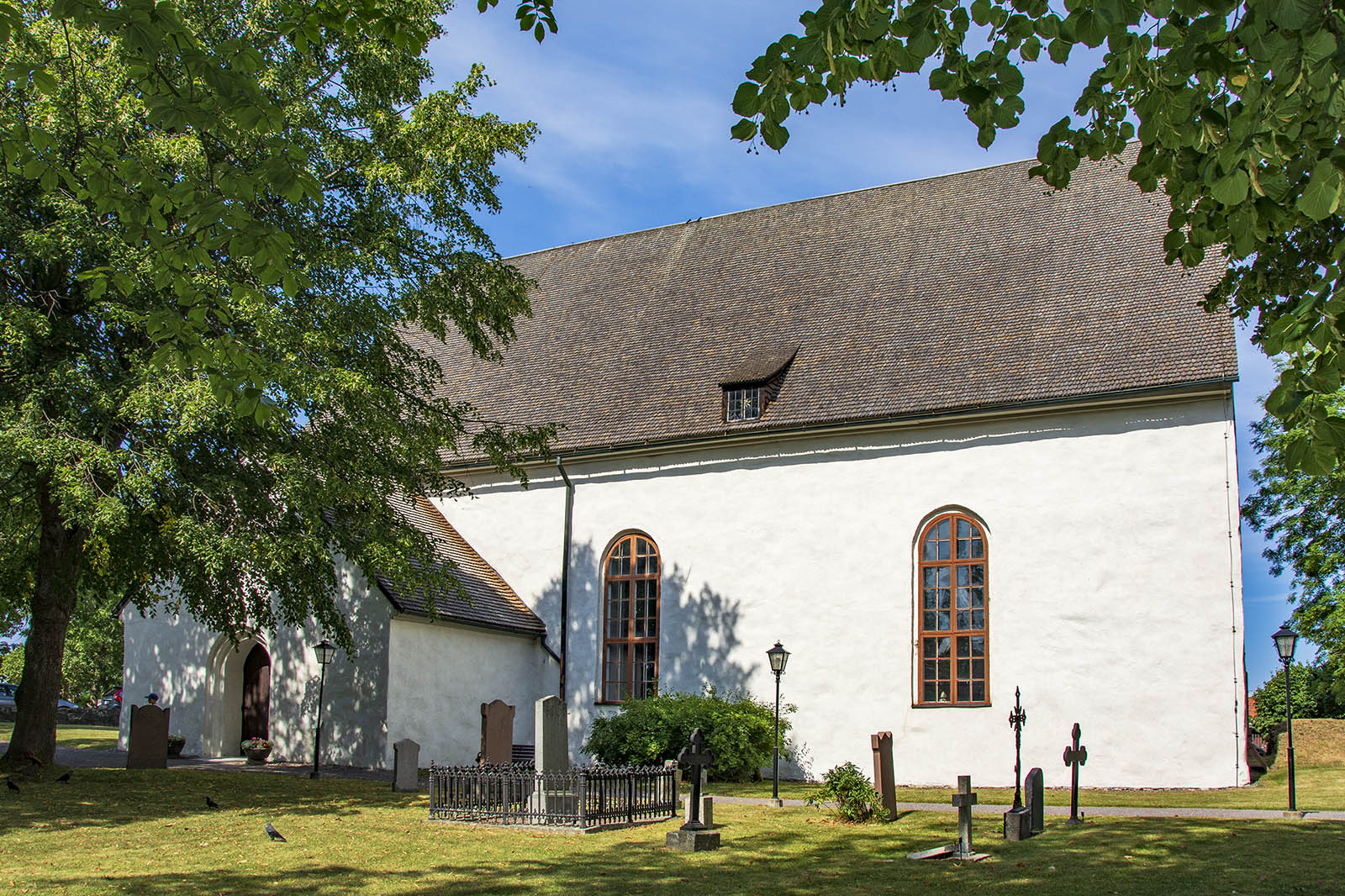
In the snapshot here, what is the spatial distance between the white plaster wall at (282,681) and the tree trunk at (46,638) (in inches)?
142

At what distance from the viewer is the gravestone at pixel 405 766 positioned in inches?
683

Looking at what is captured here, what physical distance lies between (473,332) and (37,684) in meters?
8.23

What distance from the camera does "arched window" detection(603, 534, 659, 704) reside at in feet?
74.6

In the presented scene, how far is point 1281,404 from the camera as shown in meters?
4.08

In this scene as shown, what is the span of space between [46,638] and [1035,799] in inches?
547

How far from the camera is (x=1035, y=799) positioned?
13086 mm

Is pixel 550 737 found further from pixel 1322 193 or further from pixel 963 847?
pixel 1322 193

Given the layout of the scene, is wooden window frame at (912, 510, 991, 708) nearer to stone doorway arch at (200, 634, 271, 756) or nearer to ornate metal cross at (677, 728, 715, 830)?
ornate metal cross at (677, 728, 715, 830)

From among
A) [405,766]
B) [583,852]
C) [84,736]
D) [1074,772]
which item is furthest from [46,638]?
[84,736]

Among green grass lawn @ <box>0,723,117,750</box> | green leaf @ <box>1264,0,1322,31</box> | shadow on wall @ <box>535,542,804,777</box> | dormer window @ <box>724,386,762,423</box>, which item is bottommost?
green grass lawn @ <box>0,723,117,750</box>

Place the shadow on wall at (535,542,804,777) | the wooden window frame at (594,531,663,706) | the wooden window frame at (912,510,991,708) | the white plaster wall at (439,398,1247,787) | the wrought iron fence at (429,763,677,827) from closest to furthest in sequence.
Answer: the wrought iron fence at (429,763,677,827), the white plaster wall at (439,398,1247,787), the wooden window frame at (912,510,991,708), the shadow on wall at (535,542,804,777), the wooden window frame at (594,531,663,706)

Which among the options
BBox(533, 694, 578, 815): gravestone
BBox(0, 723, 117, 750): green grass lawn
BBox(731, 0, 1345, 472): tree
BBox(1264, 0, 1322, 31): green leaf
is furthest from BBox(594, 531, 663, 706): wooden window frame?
BBox(1264, 0, 1322, 31): green leaf

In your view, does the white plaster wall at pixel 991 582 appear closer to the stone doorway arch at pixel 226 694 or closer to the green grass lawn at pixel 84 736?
the stone doorway arch at pixel 226 694

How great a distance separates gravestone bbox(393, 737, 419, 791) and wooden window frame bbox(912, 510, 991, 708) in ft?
27.5
